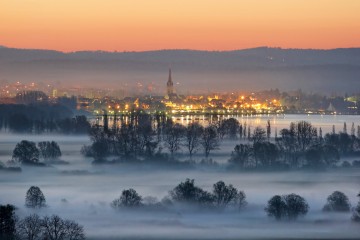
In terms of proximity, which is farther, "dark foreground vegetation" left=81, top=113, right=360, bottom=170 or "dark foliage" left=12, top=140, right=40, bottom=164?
"dark foliage" left=12, top=140, right=40, bottom=164

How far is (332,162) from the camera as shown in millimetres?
56562

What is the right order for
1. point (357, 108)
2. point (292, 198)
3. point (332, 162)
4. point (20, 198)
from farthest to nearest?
point (357, 108) → point (332, 162) → point (20, 198) → point (292, 198)

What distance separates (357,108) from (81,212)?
141 meters

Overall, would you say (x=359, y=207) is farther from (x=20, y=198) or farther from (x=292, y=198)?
(x=20, y=198)

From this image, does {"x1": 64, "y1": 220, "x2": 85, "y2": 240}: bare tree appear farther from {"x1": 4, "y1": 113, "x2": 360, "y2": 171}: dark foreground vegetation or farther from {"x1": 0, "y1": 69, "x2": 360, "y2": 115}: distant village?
{"x1": 0, "y1": 69, "x2": 360, "y2": 115}: distant village

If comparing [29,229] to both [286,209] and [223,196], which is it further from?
[223,196]

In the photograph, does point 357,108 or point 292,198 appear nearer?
point 292,198

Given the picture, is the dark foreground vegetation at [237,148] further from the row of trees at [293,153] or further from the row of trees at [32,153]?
the row of trees at [32,153]

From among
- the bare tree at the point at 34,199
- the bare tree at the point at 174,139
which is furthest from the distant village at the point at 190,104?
the bare tree at the point at 34,199

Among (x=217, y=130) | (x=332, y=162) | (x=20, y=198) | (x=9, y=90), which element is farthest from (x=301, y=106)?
(x=20, y=198)

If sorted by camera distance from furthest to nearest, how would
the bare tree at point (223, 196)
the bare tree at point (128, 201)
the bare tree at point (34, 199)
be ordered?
the bare tree at point (223, 196), the bare tree at point (128, 201), the bare tree at point (34, 199)

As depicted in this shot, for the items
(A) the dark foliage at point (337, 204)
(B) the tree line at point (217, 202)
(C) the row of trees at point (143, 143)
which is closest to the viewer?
(B) the tree line at point (217, 202)

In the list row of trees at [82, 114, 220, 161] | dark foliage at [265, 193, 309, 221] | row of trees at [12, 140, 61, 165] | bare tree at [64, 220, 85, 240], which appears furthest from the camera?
row of trees at [82, 114, 220, 161]

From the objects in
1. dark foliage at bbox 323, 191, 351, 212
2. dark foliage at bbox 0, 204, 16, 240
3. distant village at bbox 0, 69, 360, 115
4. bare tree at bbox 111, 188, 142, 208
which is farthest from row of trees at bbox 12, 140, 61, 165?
distant village at bbox 0, 69, 360, 115
